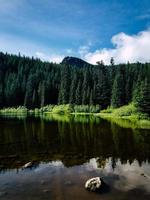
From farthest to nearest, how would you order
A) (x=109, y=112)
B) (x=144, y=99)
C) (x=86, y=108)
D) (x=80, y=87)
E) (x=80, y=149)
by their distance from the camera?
(x=80, y=87), (x=86, y=108), (x=109, y=112), (x=144, y=99), (x=80, y=149)

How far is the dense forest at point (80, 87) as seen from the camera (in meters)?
86.7

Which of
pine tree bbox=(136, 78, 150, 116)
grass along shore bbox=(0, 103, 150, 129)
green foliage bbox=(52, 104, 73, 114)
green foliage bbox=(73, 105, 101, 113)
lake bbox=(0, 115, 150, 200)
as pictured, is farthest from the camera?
green foliage bbox=(52, 104, 73, 114)

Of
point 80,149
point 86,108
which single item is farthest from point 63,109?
point 80,149

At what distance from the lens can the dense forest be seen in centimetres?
8669

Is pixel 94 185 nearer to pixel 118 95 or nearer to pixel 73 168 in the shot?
pixel 73 168

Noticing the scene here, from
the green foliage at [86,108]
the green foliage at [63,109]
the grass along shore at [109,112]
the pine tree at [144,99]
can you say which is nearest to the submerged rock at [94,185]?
the grass along shore at [109,112]

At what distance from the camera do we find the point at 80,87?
10756 cm

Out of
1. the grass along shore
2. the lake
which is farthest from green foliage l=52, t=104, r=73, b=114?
the lake

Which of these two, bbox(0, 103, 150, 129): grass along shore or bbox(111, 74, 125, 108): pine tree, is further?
bbox(111, 74, 125, 108): pine tree

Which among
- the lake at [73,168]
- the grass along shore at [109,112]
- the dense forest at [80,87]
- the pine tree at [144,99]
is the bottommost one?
the lake at [73,168]

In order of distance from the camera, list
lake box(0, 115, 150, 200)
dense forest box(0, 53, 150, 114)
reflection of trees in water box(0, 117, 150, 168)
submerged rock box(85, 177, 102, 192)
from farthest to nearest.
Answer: dense forest box(0, 53, 150, 114), reflection of trees in water box(0, 117, 150, 168), submerged rock box(85, 177, 102, 192), lake box(0, 115, 150, 200)

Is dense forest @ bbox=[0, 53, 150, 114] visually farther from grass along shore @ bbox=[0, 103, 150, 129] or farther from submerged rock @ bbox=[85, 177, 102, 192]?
submerged rock @ bbox=[85, 177, 102, 192]

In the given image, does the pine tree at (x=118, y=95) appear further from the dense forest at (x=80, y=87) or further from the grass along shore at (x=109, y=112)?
the grass along shore at (x=109, y=112)

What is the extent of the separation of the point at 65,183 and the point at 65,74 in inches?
4277
